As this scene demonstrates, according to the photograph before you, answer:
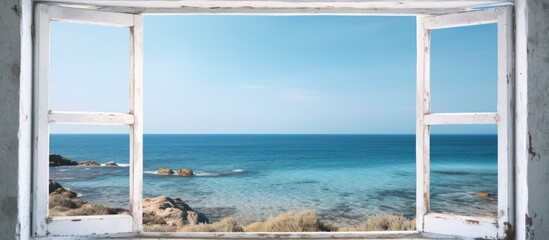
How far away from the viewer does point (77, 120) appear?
1637mm

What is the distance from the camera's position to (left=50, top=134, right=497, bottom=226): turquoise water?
23.1 m

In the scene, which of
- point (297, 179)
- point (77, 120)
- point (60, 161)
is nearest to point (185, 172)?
point (297, 179)

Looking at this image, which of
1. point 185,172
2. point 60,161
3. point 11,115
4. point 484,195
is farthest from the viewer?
point 60,161

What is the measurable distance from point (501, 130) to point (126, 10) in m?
1.59

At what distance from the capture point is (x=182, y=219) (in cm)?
1278

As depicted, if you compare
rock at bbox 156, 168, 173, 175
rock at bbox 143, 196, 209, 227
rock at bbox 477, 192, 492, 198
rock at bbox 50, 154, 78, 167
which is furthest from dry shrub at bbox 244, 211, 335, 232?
rock at bbox 50, 154, 78, 167

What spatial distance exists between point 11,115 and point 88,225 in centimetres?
52

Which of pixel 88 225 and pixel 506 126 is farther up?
pixel 506 126

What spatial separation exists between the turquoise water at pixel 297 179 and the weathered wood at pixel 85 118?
699 inches

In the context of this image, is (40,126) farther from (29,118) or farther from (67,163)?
(67,163)

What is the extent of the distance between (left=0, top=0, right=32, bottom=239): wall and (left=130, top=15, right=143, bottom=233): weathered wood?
1.30 ft

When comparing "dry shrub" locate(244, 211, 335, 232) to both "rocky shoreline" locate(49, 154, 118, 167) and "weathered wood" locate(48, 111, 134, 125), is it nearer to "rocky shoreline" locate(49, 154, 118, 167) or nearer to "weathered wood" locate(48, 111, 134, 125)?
"weathered wood" locate(48, 111, 134, 125)

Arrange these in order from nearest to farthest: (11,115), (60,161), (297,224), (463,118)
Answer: (11,115), (463,118), (297,224), (60,161)

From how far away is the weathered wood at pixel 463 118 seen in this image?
5.43ft
